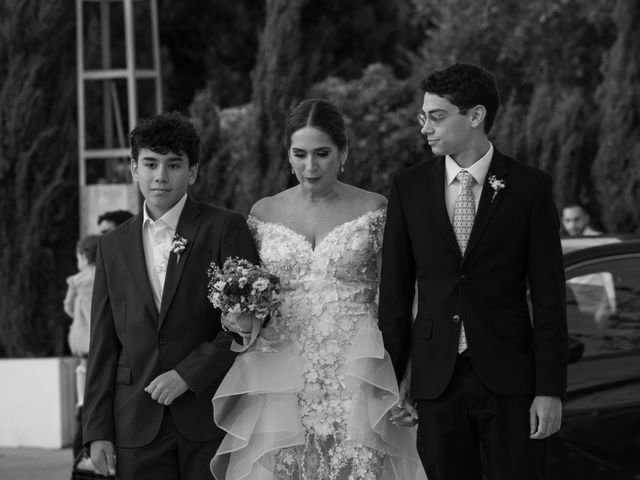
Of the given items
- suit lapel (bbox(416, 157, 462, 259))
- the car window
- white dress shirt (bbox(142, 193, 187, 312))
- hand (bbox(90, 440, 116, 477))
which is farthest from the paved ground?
suit lapel (bbox(416, 157, 462, 259))

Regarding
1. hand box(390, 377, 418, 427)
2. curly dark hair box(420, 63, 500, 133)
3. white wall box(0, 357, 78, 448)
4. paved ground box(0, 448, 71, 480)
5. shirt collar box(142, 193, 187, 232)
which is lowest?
paved ground box(0, 448, 71, 480)

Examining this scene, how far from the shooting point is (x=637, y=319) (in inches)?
246

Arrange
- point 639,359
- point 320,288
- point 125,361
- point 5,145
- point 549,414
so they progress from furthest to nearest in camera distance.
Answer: point 5,145
point 639,359
point 320,288
point 125,361
point 549,414

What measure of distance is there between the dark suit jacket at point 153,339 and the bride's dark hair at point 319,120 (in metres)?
0.61

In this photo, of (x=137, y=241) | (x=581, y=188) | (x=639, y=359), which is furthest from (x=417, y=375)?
(x=581, y=188)

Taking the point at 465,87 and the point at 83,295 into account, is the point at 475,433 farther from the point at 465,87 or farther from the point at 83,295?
the point at 83,295

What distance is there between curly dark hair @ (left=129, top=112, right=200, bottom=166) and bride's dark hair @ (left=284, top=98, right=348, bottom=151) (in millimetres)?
499

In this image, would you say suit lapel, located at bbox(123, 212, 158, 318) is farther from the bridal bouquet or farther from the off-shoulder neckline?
the off-shoulder neckline

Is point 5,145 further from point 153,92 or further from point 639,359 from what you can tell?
point 639,359

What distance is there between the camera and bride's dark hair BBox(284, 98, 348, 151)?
5195 millimetres

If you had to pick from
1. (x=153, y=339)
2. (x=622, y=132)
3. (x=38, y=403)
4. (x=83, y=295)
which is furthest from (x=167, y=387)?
(x=622, y=132)

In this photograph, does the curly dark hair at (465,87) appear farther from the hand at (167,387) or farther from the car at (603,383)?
the car at (603,383)

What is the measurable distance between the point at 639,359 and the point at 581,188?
9.20m

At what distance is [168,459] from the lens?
15.1 feet
